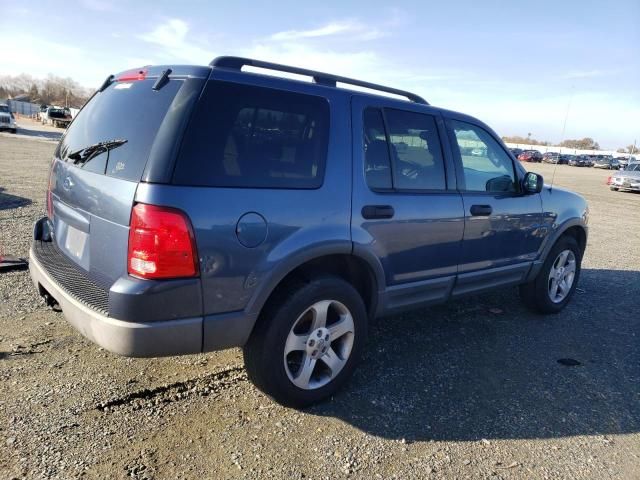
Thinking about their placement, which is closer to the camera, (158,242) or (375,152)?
(158,242)

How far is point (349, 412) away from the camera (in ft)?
9.95

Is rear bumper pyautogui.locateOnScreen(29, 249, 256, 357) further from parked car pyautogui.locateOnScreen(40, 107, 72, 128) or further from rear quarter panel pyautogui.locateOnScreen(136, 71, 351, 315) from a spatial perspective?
parked car pyautogui.locateOnScreen(40, 107, 72, 128)

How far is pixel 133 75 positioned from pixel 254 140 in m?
0.92

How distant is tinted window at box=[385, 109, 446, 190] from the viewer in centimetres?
337

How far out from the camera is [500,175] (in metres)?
4.19

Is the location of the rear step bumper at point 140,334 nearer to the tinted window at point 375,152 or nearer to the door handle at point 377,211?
the door handle at point 377,211

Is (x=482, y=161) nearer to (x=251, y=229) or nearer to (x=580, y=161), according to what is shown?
(x=251, y=229)

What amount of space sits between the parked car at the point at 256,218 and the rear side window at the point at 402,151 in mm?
13

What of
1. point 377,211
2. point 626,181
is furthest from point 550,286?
point 626,181

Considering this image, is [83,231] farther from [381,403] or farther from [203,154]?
[381,403]

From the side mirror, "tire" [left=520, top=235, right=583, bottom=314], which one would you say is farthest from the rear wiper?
"tire" [left=520, top=235, right=583, bottom=314]

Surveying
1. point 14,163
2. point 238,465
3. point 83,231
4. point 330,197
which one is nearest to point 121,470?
point 238,465

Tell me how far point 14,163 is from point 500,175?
15.5m

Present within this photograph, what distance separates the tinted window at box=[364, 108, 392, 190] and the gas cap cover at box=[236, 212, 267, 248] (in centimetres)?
87
